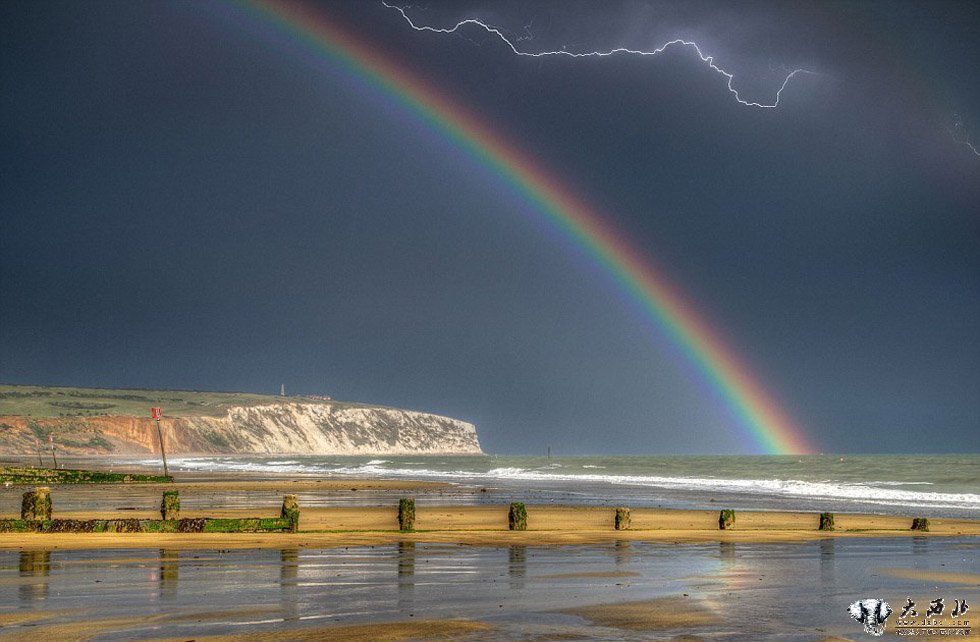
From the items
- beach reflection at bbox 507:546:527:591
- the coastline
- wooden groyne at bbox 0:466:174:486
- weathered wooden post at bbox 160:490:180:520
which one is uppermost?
weathered wooden post at bbox 160:490:180:520

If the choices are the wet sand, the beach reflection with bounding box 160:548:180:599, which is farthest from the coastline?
the beach reflection with bounding box 160:548:180:599

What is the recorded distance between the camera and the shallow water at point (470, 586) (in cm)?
1421

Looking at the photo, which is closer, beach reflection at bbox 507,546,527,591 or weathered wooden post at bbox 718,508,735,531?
beach reflection at bbox 507,546,527,591

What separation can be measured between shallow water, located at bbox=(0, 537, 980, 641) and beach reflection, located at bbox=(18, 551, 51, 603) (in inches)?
1.2

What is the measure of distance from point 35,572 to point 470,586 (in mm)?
8025

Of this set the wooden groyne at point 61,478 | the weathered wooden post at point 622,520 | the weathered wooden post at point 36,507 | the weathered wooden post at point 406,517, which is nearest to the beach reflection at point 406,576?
the weathered wooden post at point 406,517

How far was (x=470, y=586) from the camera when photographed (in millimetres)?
18359

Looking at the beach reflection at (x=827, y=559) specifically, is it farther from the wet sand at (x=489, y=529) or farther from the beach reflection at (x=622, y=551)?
the beach reflection at (x=622, y=551)

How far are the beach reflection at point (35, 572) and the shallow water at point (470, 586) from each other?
31mm

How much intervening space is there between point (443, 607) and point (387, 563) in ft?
22.3

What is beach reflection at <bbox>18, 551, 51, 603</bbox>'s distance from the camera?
1633cm

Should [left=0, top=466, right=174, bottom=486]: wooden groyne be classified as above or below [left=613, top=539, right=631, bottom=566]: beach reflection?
below

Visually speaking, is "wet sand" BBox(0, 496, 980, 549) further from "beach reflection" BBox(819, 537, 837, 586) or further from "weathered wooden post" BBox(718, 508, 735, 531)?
"beach reflection" BBox(819, 537, 837, 586)

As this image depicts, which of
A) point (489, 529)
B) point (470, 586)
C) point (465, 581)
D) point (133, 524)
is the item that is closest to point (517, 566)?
point (465, 581)
